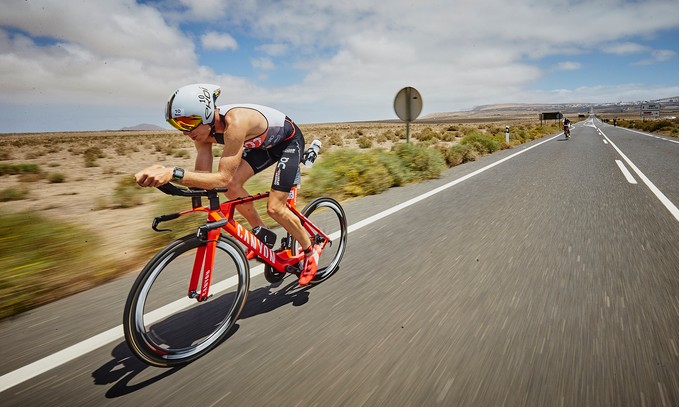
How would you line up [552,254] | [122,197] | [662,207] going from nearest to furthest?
[552,254], [662,207], [122,197]

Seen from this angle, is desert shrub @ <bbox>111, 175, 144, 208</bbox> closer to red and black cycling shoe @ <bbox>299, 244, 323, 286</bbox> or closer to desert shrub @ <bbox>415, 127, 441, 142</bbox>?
red and black cycling shoe @ <bbox>299, 244, 323, 286</bbox>

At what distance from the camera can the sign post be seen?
11812 millimetres

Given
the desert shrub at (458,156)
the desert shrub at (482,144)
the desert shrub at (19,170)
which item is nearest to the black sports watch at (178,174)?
the desert shrub at (458,156)

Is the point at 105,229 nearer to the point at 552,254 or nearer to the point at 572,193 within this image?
the point at 552,254

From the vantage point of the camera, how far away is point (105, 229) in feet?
20.6

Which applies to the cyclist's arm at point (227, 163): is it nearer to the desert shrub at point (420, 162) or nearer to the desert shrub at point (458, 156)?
the desert shrub at point (420, 162)

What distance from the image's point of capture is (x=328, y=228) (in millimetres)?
4023

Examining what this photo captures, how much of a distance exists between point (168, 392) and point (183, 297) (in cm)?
111

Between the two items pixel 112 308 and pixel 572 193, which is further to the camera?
pixel 572 193

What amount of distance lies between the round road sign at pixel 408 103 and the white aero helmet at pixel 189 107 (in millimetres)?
10251

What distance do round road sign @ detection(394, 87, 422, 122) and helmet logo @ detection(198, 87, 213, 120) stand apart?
10211mm

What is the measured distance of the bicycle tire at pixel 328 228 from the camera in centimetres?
360

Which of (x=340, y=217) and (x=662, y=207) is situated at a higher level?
(x=340, y=217)

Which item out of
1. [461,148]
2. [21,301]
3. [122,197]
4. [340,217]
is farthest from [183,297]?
[461,148]
